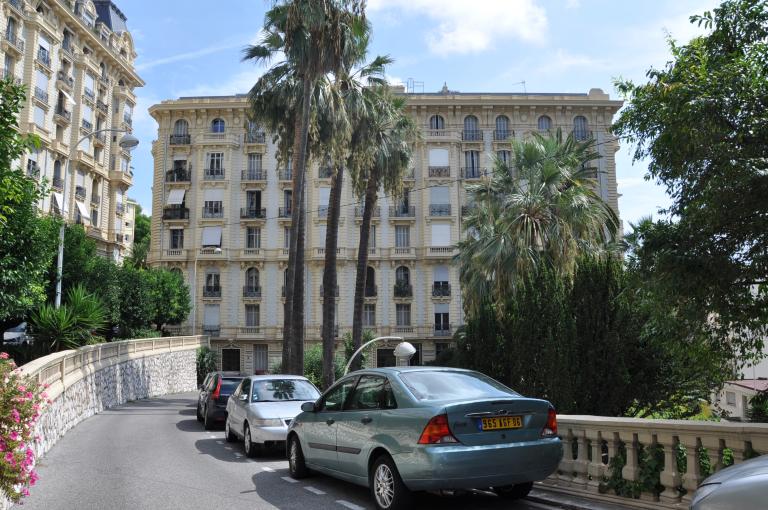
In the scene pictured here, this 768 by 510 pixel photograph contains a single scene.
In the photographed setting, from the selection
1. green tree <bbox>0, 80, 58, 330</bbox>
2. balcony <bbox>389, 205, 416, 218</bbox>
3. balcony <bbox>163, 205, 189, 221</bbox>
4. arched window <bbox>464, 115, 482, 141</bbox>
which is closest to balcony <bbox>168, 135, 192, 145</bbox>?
balcony <bbox>163, 205, 189, 221</bbox>

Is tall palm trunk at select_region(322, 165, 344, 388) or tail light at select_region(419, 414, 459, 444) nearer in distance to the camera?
tail light at select_region(419, 414, 459, 444)

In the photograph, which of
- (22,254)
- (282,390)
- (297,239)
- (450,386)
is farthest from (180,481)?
(297,239)

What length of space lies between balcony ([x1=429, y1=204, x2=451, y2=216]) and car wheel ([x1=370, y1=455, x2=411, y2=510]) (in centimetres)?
4033

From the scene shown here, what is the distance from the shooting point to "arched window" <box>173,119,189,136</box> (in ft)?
159

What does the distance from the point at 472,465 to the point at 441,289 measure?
132 ft

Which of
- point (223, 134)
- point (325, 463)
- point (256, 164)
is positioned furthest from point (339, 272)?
point (325, 463)

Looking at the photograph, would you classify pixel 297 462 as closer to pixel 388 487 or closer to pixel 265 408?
pixel 388 487

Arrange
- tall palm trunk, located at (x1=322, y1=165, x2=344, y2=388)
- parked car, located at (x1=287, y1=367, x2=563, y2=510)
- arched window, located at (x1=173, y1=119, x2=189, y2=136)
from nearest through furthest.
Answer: parked car, located at (x1=287, y1=367, x2=563, y2=510) → tall palm trunk, located at (x1=322, y1=165, x2=344, y2=388) → arched window, located at (x1=173, y1=119, x2=189, y2=136)

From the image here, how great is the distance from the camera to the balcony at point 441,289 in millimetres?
45719

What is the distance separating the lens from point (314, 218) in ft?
153

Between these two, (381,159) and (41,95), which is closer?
(381,159)

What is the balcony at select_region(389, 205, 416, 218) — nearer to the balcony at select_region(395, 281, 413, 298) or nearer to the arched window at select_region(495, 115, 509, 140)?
the balcony at select_region(395, 281, 413, 298)

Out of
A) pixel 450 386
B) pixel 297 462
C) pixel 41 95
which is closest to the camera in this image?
pixel 450 386

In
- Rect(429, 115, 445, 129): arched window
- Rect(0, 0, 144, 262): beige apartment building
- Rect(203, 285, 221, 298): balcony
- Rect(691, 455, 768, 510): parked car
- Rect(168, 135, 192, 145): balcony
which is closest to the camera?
Rect(691, 455, 768, 510): parked car
